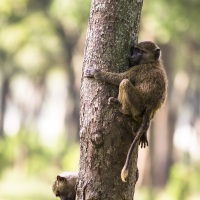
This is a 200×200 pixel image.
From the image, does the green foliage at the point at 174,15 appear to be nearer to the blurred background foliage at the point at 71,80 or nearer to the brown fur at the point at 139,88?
the blurred background foliage at the point at 71,80

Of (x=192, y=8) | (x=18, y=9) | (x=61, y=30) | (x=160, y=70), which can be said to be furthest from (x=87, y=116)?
(x=61, y=30)

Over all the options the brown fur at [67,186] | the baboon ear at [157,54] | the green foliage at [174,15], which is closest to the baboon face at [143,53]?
the baboon ear at [157,54]

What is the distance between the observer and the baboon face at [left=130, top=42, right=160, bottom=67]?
5481mm

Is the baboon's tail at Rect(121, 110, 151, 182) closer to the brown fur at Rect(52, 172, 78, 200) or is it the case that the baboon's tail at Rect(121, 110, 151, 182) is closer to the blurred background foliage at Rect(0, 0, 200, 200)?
the brown fur at Rect(52, 172, 78, 200)

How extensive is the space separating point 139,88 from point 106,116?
496mm

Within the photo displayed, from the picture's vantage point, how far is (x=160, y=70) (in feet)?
19.6

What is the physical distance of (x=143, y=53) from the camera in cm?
581

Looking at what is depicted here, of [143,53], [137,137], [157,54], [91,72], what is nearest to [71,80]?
[157,54]

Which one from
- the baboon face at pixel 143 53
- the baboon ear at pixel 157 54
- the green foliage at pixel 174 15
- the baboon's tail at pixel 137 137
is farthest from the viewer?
the green foliage at pixel 174 15

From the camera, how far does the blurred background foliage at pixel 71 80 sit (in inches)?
848

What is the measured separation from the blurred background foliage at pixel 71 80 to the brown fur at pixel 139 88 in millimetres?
14412

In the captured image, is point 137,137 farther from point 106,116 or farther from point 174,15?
point 174,15

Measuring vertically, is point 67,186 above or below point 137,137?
below

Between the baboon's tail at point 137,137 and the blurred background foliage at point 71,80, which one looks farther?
the blurred background foliage at point 71,80
